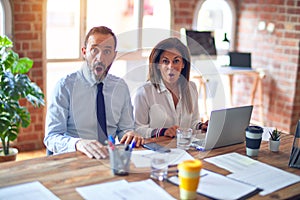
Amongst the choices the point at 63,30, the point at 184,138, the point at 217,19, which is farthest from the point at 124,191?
the point at 217,19

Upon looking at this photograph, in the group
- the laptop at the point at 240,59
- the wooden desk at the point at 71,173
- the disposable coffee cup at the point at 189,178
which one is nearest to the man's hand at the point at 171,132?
the wooden desk at the point at 71,173

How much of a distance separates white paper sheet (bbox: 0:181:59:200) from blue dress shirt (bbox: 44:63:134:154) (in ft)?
1.74

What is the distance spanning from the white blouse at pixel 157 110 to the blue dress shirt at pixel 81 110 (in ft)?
0.19

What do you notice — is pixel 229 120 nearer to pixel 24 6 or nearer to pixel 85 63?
pixel 85 63

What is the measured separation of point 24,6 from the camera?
146 inches

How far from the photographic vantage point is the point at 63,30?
4266mm

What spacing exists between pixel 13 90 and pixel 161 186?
1931 millimetres

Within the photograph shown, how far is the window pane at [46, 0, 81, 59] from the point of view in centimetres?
408

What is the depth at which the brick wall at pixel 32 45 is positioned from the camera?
3.71m

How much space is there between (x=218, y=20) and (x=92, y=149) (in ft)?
11.9

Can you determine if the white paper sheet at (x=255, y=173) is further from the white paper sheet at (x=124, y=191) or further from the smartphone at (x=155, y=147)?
the white paper sheet at (x=124, y=191)

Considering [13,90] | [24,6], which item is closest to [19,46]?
[24,6]

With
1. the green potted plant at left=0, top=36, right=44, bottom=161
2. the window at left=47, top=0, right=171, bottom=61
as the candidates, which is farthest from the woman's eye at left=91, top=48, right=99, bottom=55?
the window at left=47, top=0, right=171, bottom=61

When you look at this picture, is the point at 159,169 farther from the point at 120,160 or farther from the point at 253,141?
the point at 253,141
